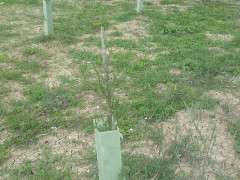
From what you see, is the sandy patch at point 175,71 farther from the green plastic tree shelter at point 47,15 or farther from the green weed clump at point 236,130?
the green plastic tree shelter at point 47,15

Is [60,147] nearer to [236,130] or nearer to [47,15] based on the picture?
[236,130]

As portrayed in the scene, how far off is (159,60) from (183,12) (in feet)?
9.71

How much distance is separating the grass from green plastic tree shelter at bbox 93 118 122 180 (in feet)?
0.40

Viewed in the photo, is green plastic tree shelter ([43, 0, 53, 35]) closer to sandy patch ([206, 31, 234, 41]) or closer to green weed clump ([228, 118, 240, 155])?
sandy patch ([206, 31, 234, 41])

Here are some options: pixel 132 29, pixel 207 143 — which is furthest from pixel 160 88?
pixel 132 29

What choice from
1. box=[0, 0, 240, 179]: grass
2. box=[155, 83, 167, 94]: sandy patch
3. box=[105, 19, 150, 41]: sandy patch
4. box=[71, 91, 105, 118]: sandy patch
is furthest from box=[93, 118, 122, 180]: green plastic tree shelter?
box=[105, 19, 150, 41]: sandy patch

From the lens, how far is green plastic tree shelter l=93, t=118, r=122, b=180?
7.16ft

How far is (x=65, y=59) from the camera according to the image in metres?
5.04

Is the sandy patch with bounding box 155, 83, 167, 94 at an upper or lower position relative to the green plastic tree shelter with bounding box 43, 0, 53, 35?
lower

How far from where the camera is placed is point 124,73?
15.0ft

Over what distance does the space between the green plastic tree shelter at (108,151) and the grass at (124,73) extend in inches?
4.7

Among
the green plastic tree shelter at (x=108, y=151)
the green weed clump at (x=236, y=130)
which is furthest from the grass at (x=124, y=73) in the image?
the green plastic tree shelter at (x=108, y=151)

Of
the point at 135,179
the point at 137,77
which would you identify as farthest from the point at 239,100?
the point at 135,179

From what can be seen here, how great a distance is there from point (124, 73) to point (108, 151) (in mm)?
2432
